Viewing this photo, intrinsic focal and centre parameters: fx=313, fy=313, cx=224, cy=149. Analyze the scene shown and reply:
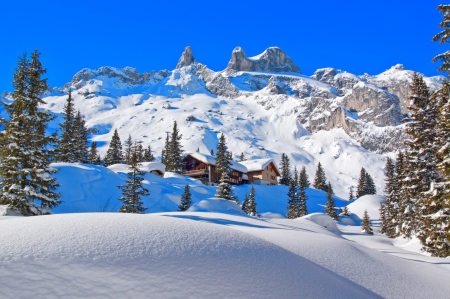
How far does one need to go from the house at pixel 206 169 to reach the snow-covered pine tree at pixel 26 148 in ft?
134

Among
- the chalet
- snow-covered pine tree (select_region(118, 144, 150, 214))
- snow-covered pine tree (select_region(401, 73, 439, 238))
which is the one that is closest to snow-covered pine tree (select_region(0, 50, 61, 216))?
snow-covered pine tree (select_region(118, 144, 150, 214))

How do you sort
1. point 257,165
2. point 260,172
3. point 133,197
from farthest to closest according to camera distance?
point 257,165 < point 260,172 < point 133,197

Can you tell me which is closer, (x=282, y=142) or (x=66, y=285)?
(x=66, y=285)

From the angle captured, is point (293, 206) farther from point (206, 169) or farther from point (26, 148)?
point (26, 148)

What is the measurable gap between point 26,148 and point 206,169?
46.0 metres

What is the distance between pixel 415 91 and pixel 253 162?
50837 mm

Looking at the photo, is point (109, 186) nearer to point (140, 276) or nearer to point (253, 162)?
point (140, 276)

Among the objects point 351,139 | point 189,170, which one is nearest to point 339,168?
point 351,139

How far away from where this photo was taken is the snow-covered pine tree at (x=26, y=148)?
14523 millimetres

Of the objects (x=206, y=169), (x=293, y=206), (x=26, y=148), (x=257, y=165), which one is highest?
(x=257, y=165)

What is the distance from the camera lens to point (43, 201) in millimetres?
15234

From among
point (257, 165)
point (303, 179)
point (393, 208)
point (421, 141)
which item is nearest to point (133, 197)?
point (421, 141)

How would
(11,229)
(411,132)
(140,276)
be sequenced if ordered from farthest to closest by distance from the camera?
(411,132), (11,229), (140,276)

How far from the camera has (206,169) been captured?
60531 mm
